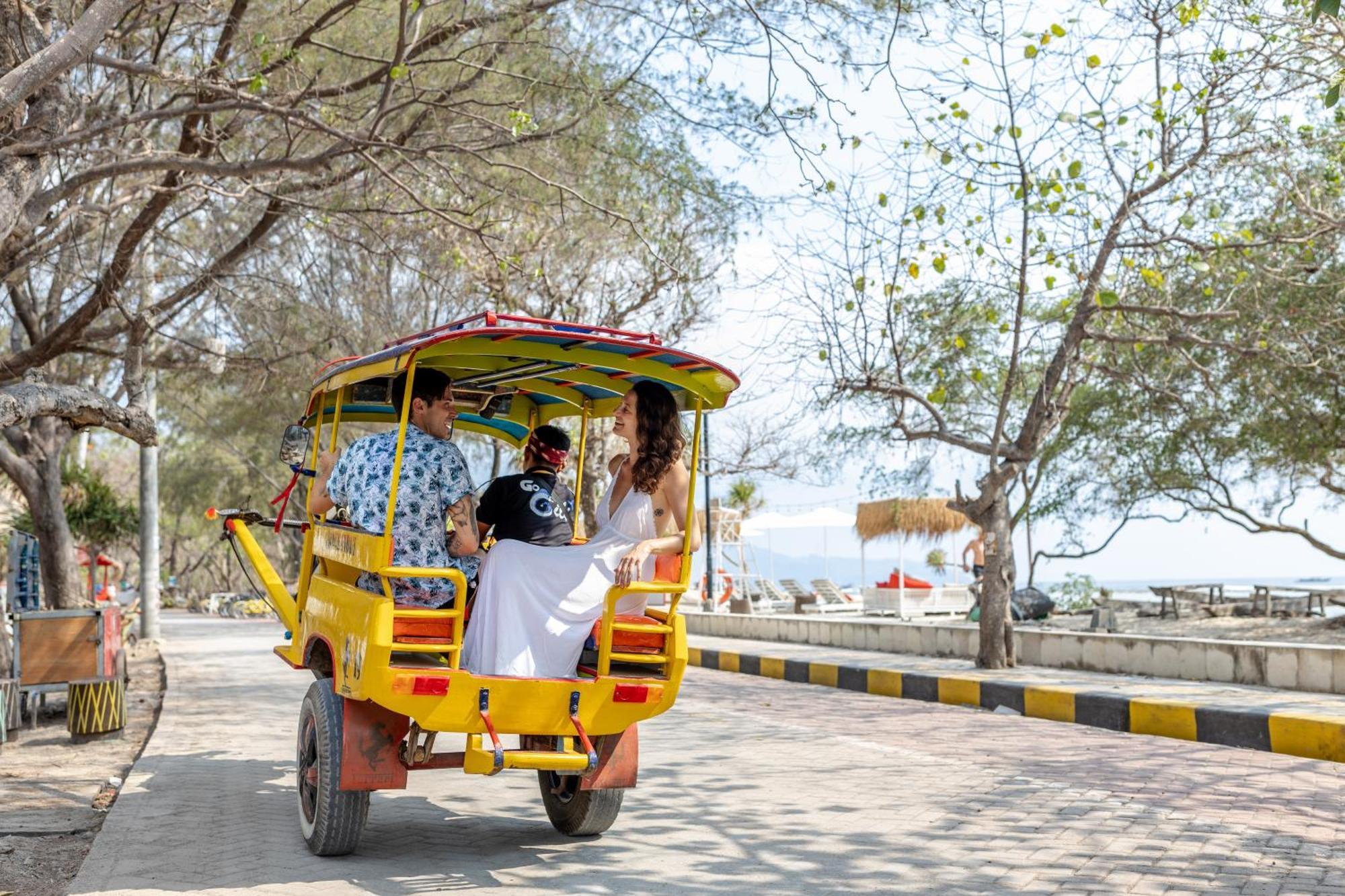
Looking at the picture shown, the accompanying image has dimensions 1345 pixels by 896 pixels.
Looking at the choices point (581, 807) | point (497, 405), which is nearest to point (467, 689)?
point (581, 807)

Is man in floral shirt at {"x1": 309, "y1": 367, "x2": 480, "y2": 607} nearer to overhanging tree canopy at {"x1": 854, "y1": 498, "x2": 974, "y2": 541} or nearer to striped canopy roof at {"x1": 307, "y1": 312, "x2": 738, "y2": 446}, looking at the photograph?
striped canopy roof at {"x1": 307, "y1": 312, "x2": 738, "y2": 446}

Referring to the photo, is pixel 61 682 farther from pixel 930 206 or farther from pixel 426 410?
pixel 930 206

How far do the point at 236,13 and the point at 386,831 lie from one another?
6.81 metres

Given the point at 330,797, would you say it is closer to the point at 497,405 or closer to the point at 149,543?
the point at 497,405

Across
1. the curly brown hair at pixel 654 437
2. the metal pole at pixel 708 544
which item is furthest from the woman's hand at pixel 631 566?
the metal pole at pixel 708 544

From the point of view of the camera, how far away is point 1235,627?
1984 cm

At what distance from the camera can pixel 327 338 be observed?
1797cm

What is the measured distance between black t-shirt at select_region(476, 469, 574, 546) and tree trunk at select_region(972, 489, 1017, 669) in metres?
8.29

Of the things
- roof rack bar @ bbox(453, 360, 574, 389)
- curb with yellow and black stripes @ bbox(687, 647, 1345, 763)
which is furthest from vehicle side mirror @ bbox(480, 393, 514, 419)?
curb with yellow and black stripes @ bbox(687, 647, 1345, 763)

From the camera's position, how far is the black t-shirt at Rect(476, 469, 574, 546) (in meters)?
5.78

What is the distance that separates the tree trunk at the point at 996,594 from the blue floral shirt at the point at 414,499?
8759mm

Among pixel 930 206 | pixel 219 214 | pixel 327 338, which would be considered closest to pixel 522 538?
pixel 930 206

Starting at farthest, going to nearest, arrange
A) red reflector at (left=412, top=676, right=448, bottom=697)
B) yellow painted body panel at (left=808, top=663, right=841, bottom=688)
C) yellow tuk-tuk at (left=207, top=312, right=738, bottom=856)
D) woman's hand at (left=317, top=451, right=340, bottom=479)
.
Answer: yellow painted body panel at (left=808, top=663, right=841, bottom=688), woman's hand at (left=317, top=451, right=340, bottom=479), yellow tuk-tuk at (left=207, top=312, right=738, bottom=856), red reflector at (left=412, top=676, right=448, bottom=697)

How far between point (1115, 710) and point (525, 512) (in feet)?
20.3
